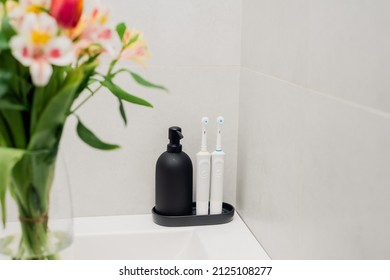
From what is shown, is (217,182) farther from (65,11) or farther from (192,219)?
(65,11)

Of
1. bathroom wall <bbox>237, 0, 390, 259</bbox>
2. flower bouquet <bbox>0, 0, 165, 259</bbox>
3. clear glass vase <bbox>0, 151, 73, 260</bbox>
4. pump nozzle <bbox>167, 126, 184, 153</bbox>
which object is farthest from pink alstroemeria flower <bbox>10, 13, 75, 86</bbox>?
pump nozzle <bbox>167, 126, 184, 153</bbox>

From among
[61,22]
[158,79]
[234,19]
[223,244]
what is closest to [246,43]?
[234,19]

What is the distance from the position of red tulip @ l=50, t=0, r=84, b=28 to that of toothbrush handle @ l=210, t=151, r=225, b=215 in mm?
747

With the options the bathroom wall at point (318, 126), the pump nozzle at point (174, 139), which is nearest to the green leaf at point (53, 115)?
the bathroom wall at point (318, 126)

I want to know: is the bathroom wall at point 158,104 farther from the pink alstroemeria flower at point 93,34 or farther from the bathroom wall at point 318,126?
the pink alstroemeria flower at point 93,34

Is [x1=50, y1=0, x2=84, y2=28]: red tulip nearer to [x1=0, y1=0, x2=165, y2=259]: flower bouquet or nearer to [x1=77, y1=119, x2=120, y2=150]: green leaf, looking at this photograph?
[x1=0, y1=0, x2=165, y2=259]: flower bouquet

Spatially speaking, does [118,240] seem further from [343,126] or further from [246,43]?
[343,126]

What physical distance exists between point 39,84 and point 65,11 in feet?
0.28

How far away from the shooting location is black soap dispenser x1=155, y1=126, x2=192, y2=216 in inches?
50.4

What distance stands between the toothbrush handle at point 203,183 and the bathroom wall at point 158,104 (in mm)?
75

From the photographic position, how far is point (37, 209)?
705 mm

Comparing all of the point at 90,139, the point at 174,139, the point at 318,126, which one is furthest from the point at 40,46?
the point at 174,139

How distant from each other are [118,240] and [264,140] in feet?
1.38

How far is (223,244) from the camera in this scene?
122cm
